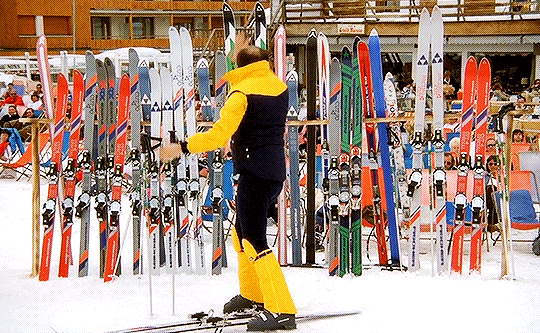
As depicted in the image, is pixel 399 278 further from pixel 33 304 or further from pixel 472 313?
pixel 33 304

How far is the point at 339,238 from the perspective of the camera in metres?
4.35

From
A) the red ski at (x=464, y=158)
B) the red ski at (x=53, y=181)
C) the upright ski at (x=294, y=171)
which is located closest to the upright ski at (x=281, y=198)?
the upright ski at (x=294, y=171)

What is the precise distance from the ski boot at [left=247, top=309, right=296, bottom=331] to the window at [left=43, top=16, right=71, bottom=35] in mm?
33890

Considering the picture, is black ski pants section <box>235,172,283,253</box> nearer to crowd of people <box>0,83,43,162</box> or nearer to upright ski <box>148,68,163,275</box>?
upright ski <box>148,68,163,275</box>

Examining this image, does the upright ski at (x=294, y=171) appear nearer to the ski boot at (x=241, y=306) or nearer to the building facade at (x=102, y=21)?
the ski boot at (x=241, y=306)

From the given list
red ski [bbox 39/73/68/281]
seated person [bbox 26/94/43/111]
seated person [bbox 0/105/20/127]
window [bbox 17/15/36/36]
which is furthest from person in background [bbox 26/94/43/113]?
window [bbox 17/15/36/36]

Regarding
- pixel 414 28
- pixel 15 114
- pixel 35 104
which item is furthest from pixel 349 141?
pixel 414 28

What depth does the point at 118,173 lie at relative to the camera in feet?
14.5

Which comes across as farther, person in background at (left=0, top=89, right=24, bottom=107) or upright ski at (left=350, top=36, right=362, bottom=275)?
person in background at (left=0, top=89, right=24, bottom=107)

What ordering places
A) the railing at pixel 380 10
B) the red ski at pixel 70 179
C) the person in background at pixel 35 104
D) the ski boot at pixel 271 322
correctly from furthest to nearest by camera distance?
the railing at pixel 380 10 → the person in background at pixel 35 104 → the red ski at pixel 70 179 → the ski boot at pixel 271 322

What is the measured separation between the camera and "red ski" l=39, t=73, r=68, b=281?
436 cm

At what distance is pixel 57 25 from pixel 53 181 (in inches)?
1287

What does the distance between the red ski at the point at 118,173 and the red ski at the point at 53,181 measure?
1.30 ft

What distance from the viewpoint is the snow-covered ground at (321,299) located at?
345 cm
